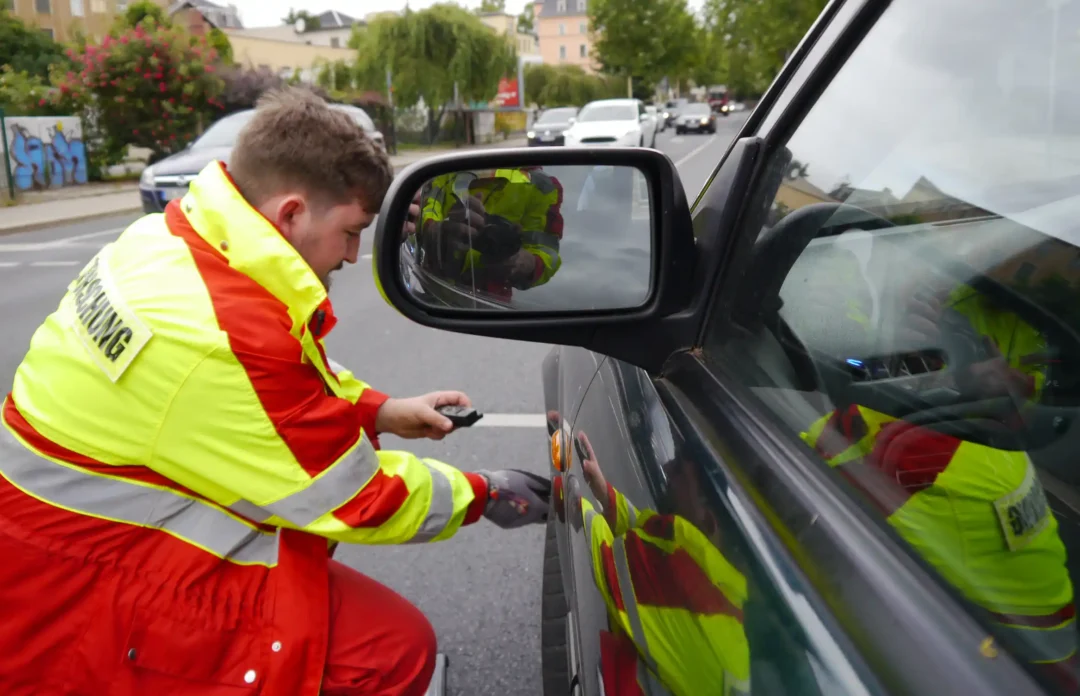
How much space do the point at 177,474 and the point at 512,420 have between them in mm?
3524

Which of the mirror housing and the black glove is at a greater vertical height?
the mirror housing

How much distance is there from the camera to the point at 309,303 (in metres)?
1.77

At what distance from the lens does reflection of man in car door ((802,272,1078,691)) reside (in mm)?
788

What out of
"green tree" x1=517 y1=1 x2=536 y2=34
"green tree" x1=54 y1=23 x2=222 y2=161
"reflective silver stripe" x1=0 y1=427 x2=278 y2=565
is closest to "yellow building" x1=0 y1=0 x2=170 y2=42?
"green tree" x1=54 y1=23 x2=222 y2=161

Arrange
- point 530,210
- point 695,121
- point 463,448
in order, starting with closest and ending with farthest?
point 530,210
point 463,448
point 695,121

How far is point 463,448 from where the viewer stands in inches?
186

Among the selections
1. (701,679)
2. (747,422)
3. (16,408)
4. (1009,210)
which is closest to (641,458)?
(747,422)

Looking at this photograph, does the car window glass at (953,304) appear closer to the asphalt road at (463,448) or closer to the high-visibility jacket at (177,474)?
the high-visibility jacket at (177,474)

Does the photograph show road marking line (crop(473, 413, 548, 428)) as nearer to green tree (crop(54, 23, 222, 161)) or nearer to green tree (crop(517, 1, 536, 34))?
green tree (crop(54, 23, 222, 161))

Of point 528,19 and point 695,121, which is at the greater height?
point 528,19

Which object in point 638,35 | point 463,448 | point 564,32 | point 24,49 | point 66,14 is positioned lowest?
point 463,448

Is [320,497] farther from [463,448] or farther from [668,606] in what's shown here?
[463,448]

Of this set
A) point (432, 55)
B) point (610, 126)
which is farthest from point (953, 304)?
point (432, 55)

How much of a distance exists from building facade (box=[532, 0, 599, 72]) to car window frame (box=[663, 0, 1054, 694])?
10066 centimetres
